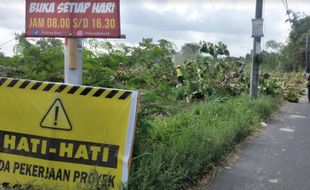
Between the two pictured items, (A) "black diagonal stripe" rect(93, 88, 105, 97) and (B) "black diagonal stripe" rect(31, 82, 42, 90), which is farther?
(B) "black diagonal stripe" rect(31, 82, 42, 90)

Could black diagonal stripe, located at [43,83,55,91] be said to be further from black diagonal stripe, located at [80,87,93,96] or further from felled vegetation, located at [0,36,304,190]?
felled vegetation, located at [0,36,304,190]

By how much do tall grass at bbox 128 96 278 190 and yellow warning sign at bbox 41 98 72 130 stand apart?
959 millimetres

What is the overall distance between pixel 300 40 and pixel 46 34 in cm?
7157

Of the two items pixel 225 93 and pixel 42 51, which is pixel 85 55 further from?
pixel 225 93

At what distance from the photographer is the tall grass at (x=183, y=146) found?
17.5ft

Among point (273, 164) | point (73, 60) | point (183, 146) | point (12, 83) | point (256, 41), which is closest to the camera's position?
point (12, 83)

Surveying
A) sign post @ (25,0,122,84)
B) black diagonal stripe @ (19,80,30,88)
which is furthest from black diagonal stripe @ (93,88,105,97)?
black diagonal stripe @ (19,80,30,88)

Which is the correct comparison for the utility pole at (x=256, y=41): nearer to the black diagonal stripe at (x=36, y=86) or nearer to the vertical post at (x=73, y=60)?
the vertical post at (x=73, y=60)

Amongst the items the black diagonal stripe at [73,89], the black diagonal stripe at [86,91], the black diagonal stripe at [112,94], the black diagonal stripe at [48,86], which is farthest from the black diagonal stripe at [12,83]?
the black diagonal stripe at [112,94]

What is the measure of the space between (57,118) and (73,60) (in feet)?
2.67

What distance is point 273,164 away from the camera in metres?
7.39

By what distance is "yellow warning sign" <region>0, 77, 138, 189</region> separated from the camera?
5117 mm

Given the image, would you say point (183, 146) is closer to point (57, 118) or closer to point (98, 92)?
point (98, 92)

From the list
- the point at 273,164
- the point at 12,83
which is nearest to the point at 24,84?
the point at 12,83
